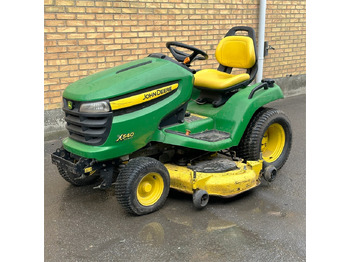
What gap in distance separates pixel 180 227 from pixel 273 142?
6.18ft

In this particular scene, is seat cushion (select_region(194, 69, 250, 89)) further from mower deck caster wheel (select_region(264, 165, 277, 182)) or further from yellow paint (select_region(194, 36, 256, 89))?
mower deck caster wheel (select_region(264, 165, 277, 182))

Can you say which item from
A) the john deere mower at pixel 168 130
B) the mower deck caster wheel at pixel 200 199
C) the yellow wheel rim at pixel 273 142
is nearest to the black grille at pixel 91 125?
the john deere mower at pixel 168 130

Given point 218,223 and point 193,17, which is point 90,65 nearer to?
point 193,17

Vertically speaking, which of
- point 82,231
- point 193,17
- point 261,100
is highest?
point 193,17

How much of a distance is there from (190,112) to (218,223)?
1.44 metres

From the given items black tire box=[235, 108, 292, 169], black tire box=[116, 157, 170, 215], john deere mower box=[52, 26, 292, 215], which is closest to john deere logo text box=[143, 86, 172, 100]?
john deere mower box=[52, 26, 292, 215]

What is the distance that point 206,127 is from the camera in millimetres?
4102

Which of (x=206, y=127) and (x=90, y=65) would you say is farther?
(x=90, y=65)

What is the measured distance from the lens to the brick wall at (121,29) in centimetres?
545

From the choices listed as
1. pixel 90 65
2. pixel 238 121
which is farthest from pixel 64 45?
pixel 238 121

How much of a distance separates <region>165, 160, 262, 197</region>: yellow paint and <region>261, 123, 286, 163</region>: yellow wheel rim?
0.83 meters

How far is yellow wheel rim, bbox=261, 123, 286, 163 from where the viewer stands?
4.54 m

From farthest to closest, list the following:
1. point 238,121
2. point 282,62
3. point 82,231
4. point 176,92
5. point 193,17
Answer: point 282,62 → point 193,17 → point 238,121 → point 176,92 → point 82,231

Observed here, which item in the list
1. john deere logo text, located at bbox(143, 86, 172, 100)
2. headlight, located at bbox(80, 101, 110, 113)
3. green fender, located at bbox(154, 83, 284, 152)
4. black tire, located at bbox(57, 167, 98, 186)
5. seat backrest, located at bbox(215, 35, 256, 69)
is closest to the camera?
headlight, located at bbox(80, 101, 110, 113)
